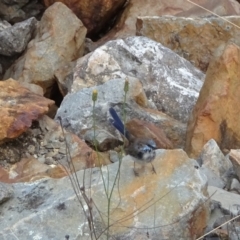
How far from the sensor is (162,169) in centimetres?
338

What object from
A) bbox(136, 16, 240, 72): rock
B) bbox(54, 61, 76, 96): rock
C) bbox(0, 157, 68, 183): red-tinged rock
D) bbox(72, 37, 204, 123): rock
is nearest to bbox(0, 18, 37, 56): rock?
bbox(54, 61, 76, 96): rock

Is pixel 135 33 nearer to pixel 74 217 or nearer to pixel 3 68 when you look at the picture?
pixel 3 68

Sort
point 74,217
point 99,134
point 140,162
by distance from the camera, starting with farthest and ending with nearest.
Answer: point 99,134 → point 140,162 → point 74,217

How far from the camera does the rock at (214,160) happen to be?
14.3 feet

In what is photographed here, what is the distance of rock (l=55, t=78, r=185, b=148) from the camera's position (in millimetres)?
4918

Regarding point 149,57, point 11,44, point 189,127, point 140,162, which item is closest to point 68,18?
point 11,44

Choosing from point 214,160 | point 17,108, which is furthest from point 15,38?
point 214,160

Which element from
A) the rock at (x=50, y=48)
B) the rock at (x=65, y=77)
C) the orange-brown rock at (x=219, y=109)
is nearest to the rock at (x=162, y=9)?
the rock at (x=50, y=48)

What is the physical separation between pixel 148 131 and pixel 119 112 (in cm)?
50

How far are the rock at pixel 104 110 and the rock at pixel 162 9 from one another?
1.91m

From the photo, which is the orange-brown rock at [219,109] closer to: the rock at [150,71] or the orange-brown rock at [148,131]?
the orange-brown rock at [148,131]

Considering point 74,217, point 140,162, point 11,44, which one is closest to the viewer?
point 74,217

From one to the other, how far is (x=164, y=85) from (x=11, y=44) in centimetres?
163

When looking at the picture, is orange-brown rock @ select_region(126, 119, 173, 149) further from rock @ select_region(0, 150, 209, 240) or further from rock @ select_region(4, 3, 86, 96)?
rock @ select_region(4, 3, 86, 96)
